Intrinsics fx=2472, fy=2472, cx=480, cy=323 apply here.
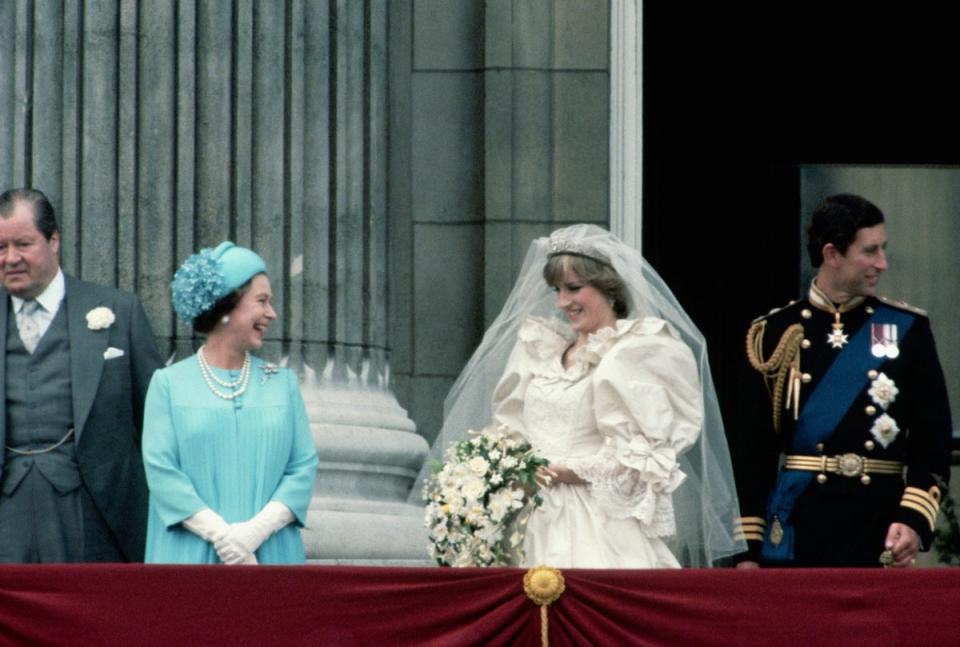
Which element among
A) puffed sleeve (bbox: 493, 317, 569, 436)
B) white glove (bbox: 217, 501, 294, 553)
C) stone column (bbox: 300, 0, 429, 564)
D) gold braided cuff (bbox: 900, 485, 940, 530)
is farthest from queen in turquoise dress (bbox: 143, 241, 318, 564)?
gold braided cuff (bbox: 900, 485, 940, 530)

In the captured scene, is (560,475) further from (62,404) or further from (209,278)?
(62,404)

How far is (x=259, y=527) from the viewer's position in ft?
25.5

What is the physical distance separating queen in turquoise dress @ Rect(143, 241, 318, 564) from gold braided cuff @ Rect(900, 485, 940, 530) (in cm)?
193

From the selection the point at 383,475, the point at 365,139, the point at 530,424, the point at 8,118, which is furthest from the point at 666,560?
the point at 8,118

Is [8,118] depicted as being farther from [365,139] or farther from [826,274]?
[826,274]

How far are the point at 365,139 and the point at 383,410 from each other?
1.06 metres

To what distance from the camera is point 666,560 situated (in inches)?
324

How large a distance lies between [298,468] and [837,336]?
1861 mm

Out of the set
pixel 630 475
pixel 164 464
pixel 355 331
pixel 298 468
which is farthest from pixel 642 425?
pixel 355 331

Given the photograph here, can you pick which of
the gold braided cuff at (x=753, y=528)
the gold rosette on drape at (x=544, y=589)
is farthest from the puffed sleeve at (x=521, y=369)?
the gold rosette on drape at (x=544, y=589)

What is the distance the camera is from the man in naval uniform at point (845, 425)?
318 inches

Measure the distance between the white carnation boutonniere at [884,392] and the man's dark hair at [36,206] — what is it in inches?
110

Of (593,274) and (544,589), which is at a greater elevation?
(593,274)

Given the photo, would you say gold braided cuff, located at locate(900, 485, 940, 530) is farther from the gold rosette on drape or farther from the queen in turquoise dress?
the queen in turquoise dress
